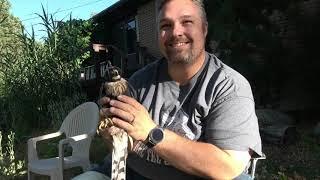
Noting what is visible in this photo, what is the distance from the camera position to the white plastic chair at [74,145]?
184 inches

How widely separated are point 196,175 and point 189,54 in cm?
46

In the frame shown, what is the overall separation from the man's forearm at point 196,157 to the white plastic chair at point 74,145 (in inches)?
93.6

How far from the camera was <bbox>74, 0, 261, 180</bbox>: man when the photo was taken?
1.94 metres

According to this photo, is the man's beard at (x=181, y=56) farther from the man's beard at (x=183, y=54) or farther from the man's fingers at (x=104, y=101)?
the man's fingers at (x=104, y=101)

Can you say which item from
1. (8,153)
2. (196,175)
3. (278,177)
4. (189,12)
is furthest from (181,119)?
(8,153)

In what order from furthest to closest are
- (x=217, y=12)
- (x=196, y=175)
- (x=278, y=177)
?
(x=278, y=177) < (x=196, y=175) < (x=217, y=12)

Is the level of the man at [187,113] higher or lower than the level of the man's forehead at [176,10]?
lower

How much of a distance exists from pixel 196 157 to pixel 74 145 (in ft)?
9.98

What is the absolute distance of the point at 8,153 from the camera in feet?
23.5

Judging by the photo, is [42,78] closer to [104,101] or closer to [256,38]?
[104,101]

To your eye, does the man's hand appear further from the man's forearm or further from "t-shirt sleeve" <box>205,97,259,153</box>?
"t-shirt sleeve" <box>205,97,259,153</box>

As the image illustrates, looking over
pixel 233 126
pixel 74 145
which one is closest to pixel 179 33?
pixel 233 126

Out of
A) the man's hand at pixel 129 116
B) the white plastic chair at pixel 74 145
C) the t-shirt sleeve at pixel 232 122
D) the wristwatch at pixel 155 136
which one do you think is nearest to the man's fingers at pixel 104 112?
the man's hand at pixel 129 116

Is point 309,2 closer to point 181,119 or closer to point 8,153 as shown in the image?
point 181,119
